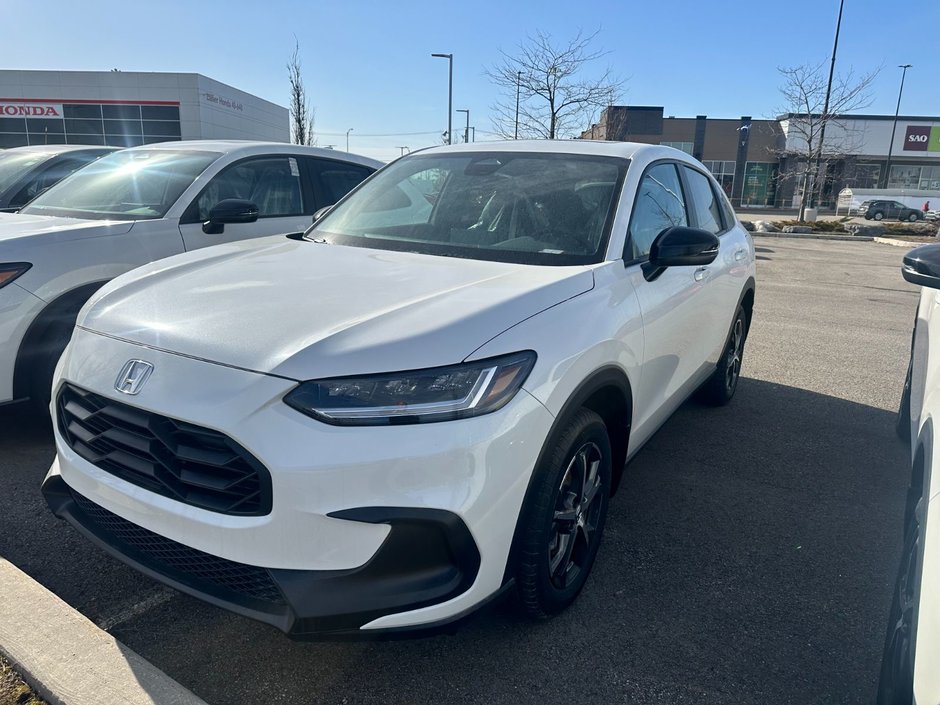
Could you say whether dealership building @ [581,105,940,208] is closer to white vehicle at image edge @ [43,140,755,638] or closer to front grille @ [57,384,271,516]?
white vehicle at image edge @ [43,140,755,638]

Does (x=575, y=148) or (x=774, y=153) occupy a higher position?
(x=774, y=153)

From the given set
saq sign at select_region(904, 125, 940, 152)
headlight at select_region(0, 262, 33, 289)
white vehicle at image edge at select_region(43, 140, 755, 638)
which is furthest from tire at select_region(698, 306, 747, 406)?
saq sign at select_region(904, 125, 940, 152)

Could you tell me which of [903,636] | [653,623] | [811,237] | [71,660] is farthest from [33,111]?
[903,636]

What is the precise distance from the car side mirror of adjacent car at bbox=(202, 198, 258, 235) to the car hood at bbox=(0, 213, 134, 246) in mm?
508

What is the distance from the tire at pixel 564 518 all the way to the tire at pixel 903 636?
0.98 meters

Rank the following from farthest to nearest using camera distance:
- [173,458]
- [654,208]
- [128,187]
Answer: [128,187]
[654,208]
[173,458]

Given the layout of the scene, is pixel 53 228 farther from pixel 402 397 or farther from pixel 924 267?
pixel 924 267

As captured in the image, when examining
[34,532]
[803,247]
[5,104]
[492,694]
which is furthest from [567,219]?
[5,104]

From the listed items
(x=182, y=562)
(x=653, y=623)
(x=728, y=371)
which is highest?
(x=182, y=562)

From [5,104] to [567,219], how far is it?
44.8 m

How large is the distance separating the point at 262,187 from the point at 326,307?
3540 millimetres

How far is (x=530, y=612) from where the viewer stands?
2389 mm

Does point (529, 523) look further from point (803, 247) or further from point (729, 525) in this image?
point (803, 247)

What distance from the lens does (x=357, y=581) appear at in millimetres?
1873
